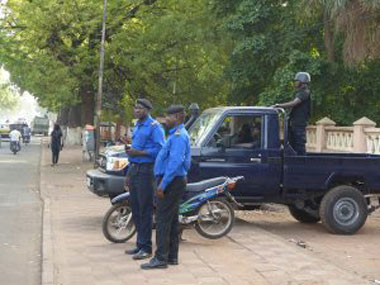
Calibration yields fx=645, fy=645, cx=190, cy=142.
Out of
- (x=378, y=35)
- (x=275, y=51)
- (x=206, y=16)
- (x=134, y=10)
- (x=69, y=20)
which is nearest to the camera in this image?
(x=378, y=35)

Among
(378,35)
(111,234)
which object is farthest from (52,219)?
(378,35)

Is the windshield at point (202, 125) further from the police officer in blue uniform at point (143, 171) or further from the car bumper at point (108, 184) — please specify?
the police officer in blue uniform at point (143, 171)

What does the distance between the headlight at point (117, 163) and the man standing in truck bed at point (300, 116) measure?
8.45ft

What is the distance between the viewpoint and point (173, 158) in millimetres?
7059

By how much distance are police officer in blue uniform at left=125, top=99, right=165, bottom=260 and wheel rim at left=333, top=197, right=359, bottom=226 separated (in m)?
3.81

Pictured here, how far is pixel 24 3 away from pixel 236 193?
20839mm

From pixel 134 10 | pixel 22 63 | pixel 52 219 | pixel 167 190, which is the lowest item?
pixel 52 219

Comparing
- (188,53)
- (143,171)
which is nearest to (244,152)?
(143,171)

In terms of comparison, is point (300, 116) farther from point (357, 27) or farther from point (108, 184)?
point (357, 27)

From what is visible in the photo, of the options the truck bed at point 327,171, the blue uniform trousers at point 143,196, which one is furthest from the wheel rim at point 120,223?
the truck bed at point 327,171

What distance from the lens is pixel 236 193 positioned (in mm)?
10203

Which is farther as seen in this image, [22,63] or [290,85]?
[22,63]

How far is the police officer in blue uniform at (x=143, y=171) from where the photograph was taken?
7.66 m

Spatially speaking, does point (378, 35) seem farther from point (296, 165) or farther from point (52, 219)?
point (52, 219)
